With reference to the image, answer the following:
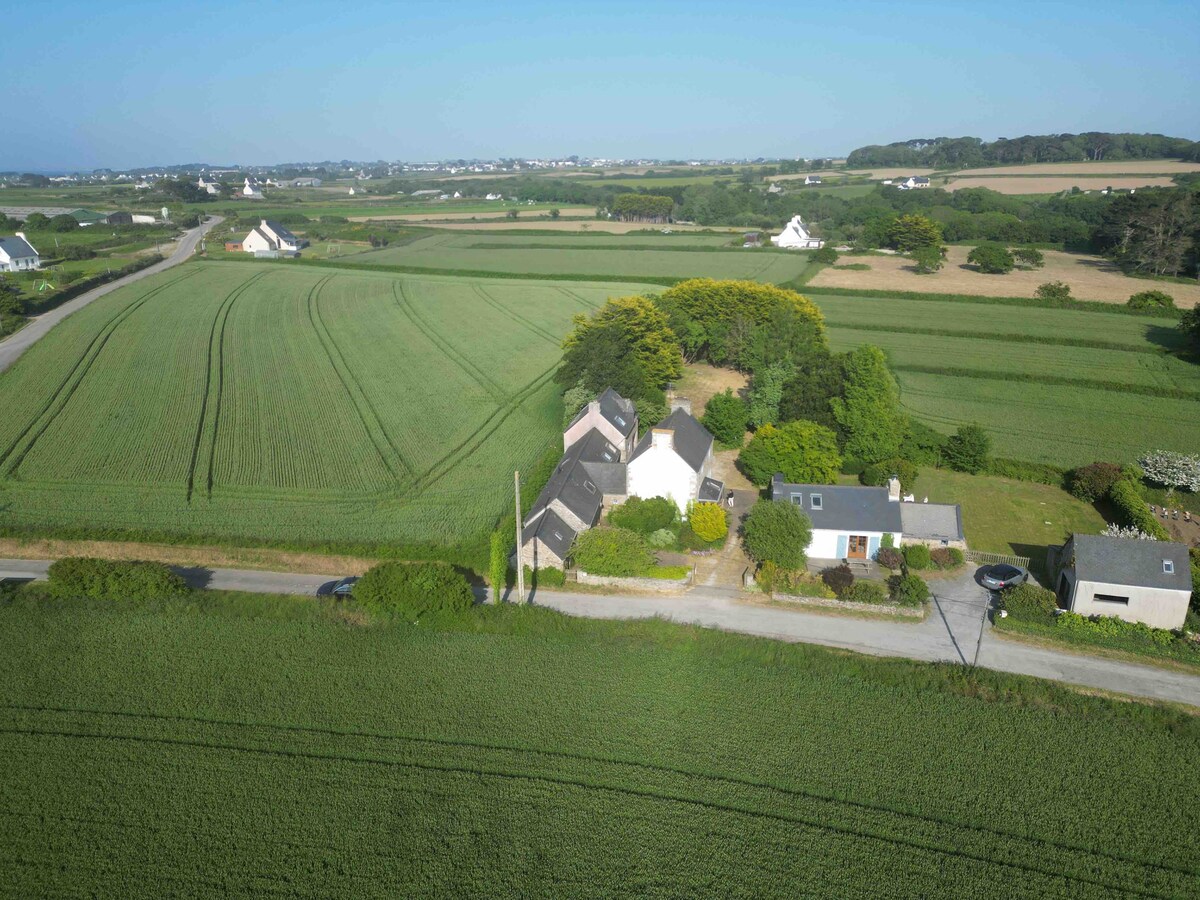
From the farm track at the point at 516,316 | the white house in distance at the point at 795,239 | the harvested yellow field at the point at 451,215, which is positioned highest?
the harvested yellow field at the point at 451,215

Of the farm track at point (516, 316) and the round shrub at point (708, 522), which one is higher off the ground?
the farm track at point (516, 316)

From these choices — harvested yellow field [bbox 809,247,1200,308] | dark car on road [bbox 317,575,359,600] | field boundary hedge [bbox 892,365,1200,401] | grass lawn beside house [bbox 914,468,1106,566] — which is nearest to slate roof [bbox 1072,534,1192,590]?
grass lawn beside house [bbox 914,468,1106,566]

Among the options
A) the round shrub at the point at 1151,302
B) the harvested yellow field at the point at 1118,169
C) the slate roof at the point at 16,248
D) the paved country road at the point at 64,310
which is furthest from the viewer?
the harvested yellow field at the point at 1118,169

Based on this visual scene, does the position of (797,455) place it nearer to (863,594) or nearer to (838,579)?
(838,579)

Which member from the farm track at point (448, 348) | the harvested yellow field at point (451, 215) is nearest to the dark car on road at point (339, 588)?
the farm track at point (448, 348)

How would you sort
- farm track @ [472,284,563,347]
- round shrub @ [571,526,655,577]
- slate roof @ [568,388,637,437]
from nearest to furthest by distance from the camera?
round shrub @ [571,526,655,577]
slate roof @ [568,388,637,437]
farm track @ [472,284,563,347]

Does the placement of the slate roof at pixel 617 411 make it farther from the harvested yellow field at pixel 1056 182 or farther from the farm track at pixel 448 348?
the harvested yellow field at pixel 1056 182

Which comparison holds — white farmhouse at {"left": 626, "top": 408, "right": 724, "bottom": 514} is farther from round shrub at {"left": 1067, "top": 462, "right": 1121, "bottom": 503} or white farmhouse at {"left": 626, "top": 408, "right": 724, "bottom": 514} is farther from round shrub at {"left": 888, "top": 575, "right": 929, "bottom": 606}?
round shrub at {"left": 1067, "top": 462, "right": 1121, "bottom": 503}
